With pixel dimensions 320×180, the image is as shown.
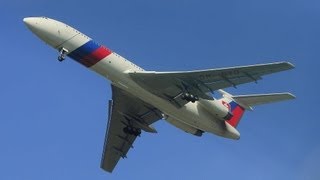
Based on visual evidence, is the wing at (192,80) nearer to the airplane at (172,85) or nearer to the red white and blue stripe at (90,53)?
the airplane at (172,85)

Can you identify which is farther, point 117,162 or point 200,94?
point 117,162

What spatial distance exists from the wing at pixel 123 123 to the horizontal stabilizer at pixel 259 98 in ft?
20.8

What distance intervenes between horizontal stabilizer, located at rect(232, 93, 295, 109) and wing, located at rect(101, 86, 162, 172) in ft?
20.8

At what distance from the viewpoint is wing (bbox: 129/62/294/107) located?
44.5m

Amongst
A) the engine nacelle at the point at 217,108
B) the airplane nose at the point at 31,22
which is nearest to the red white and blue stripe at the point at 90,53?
the airplane nose at the point at 31,22

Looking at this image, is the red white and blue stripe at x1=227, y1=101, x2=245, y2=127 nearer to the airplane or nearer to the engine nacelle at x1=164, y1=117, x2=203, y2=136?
the airplane

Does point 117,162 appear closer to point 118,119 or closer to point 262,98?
point 118,119

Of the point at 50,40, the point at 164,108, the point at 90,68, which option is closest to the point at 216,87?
the point at 164,108

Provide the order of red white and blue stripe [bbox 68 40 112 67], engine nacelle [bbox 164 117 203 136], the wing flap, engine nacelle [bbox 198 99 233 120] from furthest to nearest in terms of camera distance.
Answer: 1. engine nacelle [bbox 164 117 203 136]
2. engine nacelle [bbox 198 99 233 120]
3. the wing flap
4. red white and blue stripe [bbox 68 40 112 67]

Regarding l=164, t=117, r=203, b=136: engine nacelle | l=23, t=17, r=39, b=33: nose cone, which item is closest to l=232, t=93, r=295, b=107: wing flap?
l=164, t=117, r=203, b=136: engine nacelle

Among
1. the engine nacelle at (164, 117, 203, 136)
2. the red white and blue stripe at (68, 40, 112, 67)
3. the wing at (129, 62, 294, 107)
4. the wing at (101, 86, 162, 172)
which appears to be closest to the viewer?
the wing at (129, 62, 294, 107)

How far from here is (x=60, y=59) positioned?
46.7 metres

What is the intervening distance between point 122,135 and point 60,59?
37.8 ft

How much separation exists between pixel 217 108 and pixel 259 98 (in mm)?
3052
